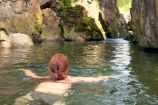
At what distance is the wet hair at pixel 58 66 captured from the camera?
1088 cm

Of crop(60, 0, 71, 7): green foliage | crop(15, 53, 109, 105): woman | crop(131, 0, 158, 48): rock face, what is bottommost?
crop(15, 53, 109, 105): woman

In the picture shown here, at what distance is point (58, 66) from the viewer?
1095 cm

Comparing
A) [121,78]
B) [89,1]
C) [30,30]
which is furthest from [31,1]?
[121,78]

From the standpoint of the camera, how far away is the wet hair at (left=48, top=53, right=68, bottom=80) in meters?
10.9

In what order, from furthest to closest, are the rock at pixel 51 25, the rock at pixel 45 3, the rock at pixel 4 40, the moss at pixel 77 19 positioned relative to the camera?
the rock at pixel 45 3 → the moss at pixel 77 19 → the rock at pixel 51 25 → the rock at pixel 4 40

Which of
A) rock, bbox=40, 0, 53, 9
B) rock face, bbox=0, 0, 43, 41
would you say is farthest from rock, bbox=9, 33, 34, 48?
rock, bbox=40, 0, 53, 9

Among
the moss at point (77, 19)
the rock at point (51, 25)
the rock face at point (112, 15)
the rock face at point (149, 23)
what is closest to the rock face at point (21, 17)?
the rock at point (51, 25)

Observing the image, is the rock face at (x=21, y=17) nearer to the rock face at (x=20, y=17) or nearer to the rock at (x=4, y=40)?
the rock face at (x=20, y=17)

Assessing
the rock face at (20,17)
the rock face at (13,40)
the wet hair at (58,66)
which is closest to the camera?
the wet hair at (58,66)

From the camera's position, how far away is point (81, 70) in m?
18.3

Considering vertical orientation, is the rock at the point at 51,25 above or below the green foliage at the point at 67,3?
below

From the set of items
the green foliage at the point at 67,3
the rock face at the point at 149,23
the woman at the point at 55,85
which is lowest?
the woman at the point at 55,85

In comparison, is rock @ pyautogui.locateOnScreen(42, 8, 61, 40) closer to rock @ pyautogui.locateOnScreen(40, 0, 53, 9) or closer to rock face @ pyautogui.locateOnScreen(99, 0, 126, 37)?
rock @ pyautogui.locateOnScreen(40, 0, 53, 9)

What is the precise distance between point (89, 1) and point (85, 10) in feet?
14.5
